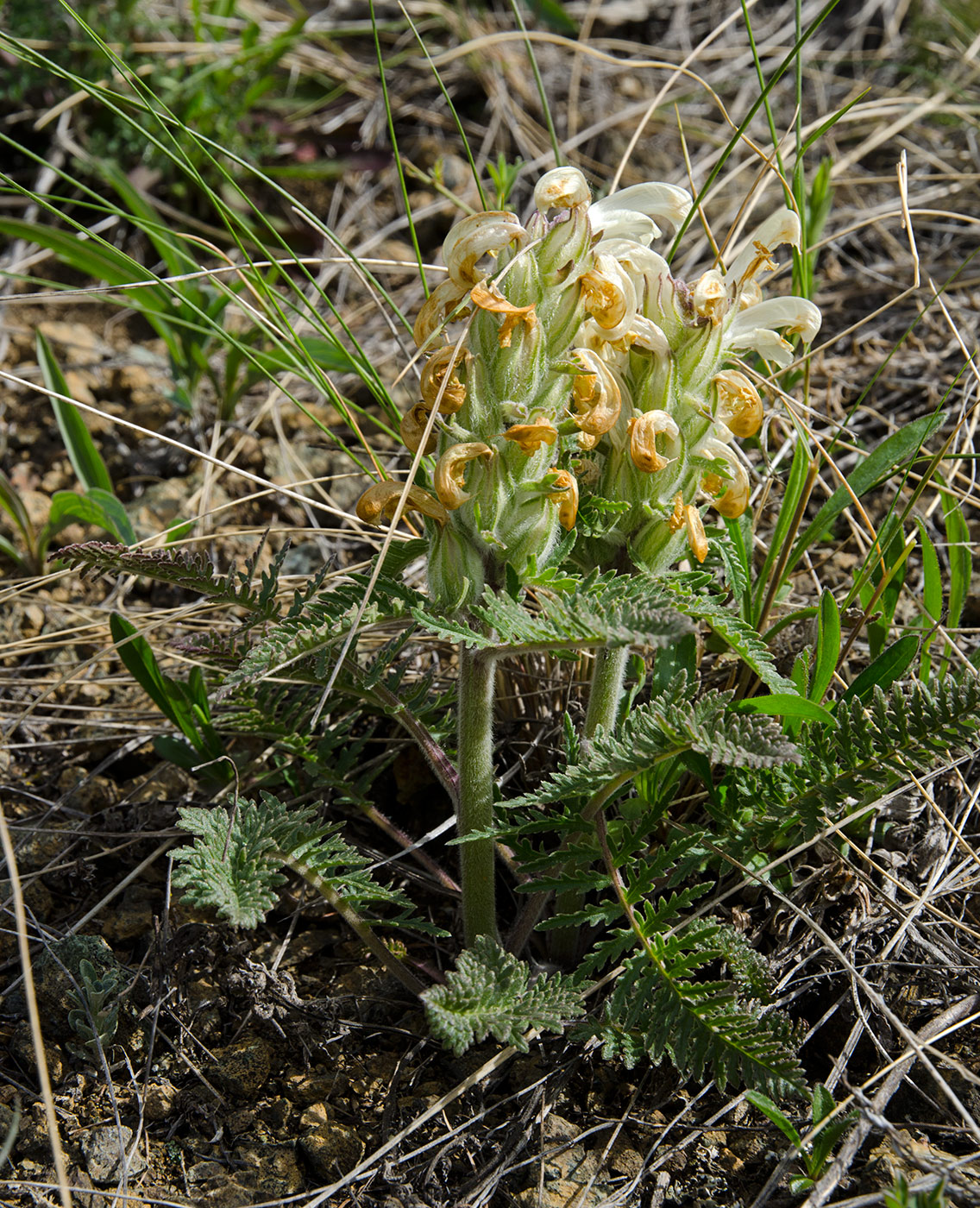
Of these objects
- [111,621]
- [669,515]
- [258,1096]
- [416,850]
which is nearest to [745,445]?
[669,515]

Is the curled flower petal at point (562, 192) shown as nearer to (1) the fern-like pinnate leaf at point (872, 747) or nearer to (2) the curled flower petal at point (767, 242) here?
(2) the curled flower petal at point (767, 242)

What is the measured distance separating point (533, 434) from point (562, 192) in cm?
41

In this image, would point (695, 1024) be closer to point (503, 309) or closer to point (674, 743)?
point (674, 743)

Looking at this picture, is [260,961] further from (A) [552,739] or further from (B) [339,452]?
(B) [339,452]

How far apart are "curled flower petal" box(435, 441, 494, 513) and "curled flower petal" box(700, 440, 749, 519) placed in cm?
44

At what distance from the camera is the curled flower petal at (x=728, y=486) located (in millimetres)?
1718

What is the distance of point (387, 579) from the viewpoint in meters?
1.64

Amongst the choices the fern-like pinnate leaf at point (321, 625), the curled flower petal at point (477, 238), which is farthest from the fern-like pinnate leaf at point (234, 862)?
the curled flower petal at point (477, 238)

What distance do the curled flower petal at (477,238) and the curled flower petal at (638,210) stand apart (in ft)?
0.65

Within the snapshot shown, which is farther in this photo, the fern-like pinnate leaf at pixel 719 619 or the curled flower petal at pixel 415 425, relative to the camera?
the curled flower petal at pixel 415 425

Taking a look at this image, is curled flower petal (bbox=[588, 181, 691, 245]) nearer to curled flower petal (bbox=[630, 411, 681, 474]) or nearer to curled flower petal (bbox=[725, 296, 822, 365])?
curled flower petal (bbox=[725, 296, 822, 365])

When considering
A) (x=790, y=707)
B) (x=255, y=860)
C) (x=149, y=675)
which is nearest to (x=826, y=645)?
(x=790, y=707)

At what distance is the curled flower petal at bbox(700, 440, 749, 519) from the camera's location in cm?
172

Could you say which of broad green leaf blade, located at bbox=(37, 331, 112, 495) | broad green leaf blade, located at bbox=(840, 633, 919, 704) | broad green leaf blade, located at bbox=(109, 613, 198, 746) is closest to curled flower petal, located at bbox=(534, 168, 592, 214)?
broad green leaf blade, located at bbox=(840, 633, 919, 704)
